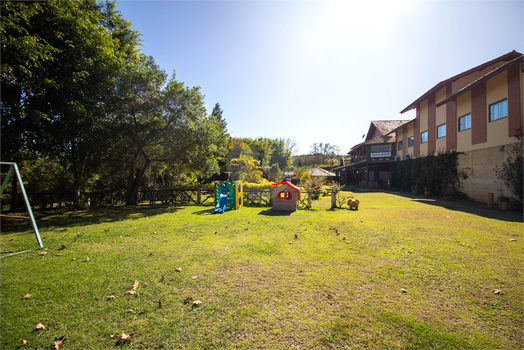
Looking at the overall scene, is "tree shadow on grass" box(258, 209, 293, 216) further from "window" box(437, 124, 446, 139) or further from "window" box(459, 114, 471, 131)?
"window" box(437, 124, 446, 139)

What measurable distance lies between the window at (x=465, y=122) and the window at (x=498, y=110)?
6.43 ft

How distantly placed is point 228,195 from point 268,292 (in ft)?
29.8

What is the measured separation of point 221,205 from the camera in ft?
37.3

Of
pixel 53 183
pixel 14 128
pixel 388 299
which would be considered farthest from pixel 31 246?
pixel 53 183

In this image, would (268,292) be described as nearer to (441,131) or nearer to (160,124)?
(160,124)

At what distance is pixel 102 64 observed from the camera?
391 inches

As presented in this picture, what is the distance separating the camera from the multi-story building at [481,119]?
1228 cm

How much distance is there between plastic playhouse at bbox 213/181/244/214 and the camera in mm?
11602

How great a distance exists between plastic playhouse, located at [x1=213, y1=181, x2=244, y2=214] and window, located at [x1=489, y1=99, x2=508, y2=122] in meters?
16.4

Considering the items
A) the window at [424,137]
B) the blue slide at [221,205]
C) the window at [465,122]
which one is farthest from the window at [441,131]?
the blue slide at [221,205]

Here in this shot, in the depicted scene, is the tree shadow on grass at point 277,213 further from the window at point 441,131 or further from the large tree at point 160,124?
the window at point 441,131

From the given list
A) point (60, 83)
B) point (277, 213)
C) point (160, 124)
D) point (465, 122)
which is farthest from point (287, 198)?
point (465, 122)

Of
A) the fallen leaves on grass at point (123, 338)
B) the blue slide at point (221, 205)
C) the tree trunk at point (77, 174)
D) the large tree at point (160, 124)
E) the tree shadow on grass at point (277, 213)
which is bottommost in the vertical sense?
the fallen leaves on grass at point (123, 338)

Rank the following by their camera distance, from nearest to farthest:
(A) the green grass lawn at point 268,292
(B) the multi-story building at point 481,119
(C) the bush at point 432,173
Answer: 1. (A) the green grass lawn at point 268,292
2. (B) the multi-story building at point 481,119
3. (C) the bush at point 432,173
